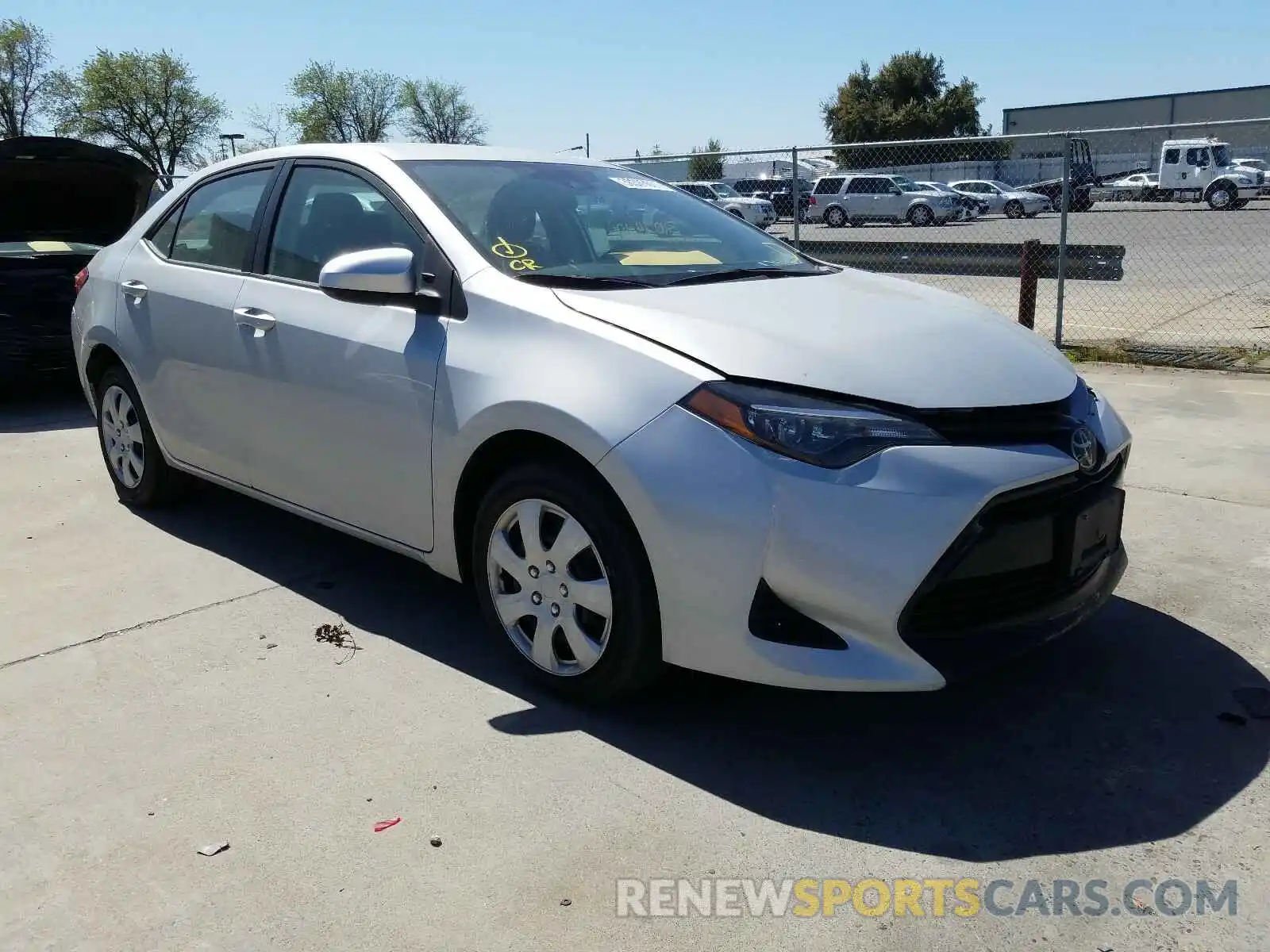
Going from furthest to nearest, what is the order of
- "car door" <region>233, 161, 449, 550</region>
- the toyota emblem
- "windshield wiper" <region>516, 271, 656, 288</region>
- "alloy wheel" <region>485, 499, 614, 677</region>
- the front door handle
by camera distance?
the front door handle, "car door" <region>233, 161, 449, 550</region>, "windshield wiper" <region>516, 271, 656, 288</region>, "alloy wheel" <region>485, 499, 614, 677</region>, the toyota emblem

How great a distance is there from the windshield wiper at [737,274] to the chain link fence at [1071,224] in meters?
5.61

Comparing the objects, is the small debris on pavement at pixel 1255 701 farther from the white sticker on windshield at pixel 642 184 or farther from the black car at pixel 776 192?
the black car at pixel 776 192

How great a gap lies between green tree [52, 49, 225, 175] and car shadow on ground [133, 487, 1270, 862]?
61.1 m

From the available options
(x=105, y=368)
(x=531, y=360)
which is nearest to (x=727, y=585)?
(x=531, y=360)

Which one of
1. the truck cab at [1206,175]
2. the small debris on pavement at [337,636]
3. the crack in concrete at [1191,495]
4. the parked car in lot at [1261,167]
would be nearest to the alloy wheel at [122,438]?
the small debris on pavement at [337,636]

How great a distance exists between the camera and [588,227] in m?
3.84

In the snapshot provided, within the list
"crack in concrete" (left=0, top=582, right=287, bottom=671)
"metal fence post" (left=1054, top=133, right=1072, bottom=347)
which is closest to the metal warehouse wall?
"metal fence post" (left=1054, top=133, right=1072, bottom=347)

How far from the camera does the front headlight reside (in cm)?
271

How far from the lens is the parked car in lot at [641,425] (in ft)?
8.91

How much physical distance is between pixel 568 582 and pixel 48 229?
6.95 m

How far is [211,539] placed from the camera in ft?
16.2

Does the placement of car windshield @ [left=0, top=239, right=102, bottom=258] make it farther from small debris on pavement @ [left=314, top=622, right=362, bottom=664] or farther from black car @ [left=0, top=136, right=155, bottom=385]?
small debris on pavement @ [left=314, top=622, right=362, bottom=664]

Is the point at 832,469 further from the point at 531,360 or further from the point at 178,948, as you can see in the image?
the point at 178,948

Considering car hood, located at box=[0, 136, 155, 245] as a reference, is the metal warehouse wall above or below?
above
